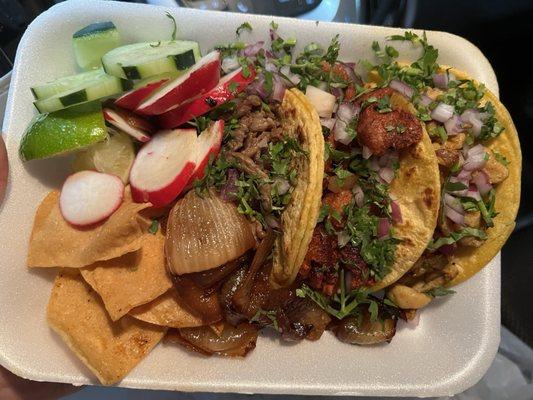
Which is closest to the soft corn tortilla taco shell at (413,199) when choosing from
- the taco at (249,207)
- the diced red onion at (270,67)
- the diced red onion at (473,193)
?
the diced red onion at (473,193)

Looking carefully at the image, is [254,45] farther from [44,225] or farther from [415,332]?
[415,332]

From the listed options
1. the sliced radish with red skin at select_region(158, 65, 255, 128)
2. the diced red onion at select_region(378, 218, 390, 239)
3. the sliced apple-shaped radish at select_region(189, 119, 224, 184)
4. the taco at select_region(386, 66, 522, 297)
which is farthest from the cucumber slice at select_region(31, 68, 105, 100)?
the taco at select_region(386, 66, 522, 297)

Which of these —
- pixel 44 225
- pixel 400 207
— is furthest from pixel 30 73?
pixel 400 207

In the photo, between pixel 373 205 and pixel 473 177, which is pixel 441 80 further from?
pixel 373 205

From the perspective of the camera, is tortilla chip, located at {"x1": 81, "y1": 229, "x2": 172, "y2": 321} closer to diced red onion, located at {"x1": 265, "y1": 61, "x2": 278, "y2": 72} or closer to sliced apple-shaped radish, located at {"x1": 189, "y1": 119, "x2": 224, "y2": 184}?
sliced apple-shaped radish, located at {"x1": 189, "y1": 119, "x2": 224, "y2": 184}

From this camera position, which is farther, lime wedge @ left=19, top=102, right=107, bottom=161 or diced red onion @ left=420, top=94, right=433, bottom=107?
diced red onion @ left=420, top=94, right=433, bottom=107

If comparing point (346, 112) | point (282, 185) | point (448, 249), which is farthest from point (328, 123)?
point (448, 249)
